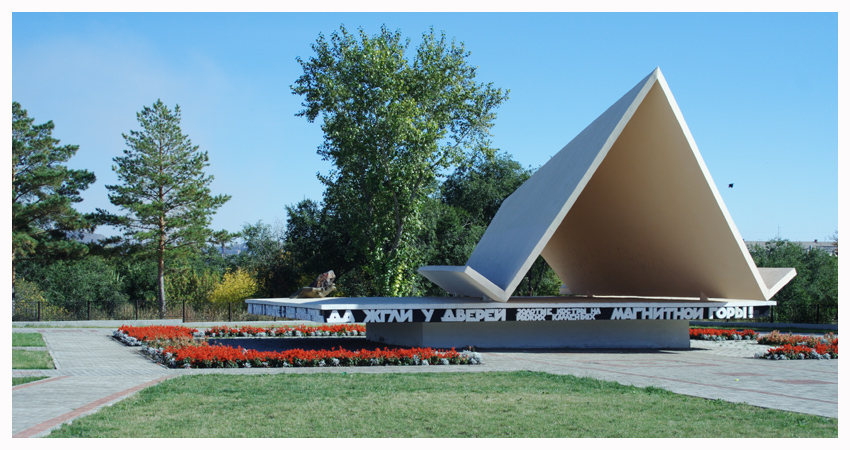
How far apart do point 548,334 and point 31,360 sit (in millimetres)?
11262

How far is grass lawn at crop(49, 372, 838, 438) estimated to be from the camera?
260 inches

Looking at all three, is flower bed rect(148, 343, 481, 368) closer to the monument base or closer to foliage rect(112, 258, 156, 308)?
the monument base

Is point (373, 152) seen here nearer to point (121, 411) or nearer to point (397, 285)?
point (397, 285)

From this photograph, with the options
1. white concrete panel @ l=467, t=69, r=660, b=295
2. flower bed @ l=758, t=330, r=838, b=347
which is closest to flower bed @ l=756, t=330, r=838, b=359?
flower bed @ l=758, t=330, r=838, b=347

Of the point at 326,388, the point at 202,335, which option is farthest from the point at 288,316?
the point at 326,388

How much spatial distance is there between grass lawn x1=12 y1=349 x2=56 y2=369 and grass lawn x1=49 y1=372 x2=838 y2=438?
396cm

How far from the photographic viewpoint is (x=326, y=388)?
9.53 meters

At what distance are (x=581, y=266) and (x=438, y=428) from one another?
1780 cm

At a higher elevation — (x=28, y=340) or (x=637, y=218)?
(x=637, y=218)

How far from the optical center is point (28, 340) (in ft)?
62.1

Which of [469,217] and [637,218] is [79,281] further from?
[637,218]

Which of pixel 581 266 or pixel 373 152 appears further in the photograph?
pixel 373 152

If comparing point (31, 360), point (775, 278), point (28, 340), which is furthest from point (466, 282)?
point (28, 340)

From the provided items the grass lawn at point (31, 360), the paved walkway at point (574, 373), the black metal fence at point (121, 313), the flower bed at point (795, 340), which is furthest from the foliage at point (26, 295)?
the flower bed at point (795, 340)
